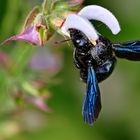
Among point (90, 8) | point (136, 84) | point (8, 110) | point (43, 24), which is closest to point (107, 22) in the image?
point (90, 8)

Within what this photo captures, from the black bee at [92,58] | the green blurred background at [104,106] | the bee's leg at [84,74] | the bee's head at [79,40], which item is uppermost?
the bee's head at [79,40]

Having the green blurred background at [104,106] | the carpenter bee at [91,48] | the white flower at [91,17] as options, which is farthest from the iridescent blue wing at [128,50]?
the green blurred background at [104,106]

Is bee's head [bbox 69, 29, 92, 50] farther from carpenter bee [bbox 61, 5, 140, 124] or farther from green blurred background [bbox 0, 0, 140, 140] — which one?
green blurred background [bbox 0, 0, 140, 140]

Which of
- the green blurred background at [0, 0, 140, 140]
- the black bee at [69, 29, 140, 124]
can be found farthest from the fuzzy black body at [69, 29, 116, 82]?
the green blurred background at [0, 0, 140, 140]

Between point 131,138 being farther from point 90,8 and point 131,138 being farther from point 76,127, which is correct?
point 90,8

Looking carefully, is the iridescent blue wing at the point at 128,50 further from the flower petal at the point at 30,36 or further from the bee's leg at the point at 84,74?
the flower petal at the point at 30,36
